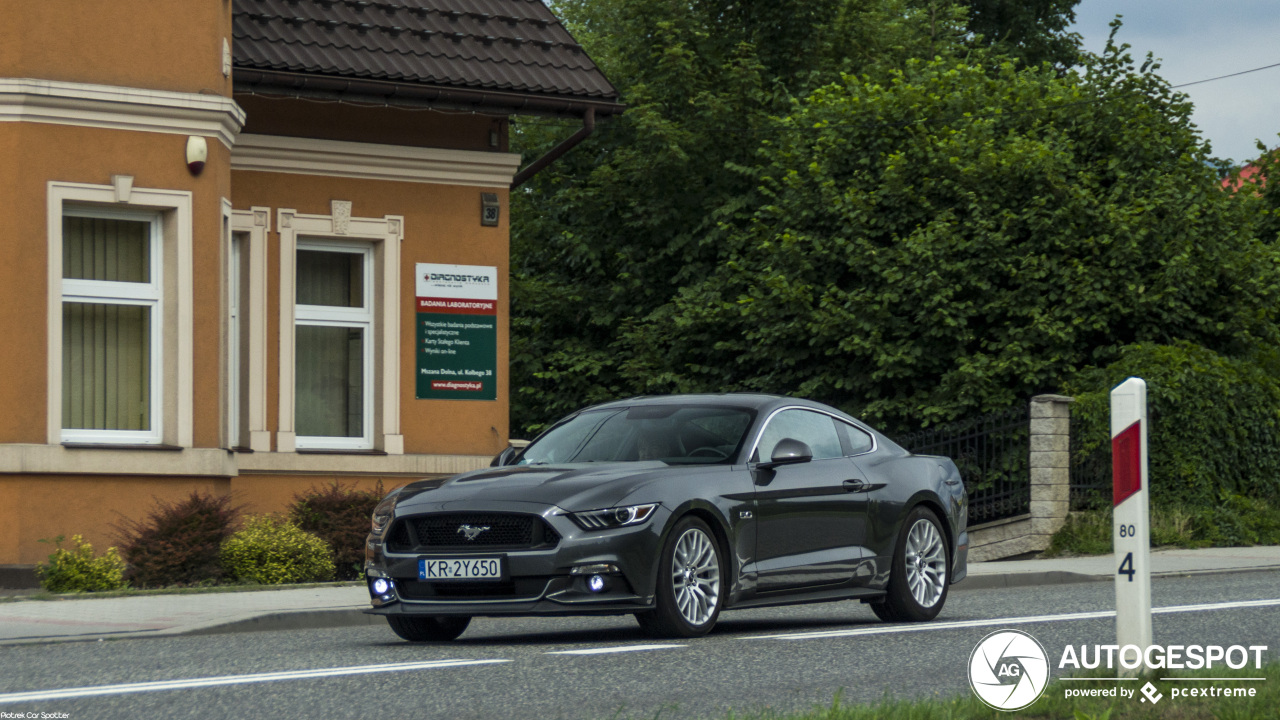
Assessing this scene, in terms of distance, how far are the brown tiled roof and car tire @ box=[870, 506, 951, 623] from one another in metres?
8.25

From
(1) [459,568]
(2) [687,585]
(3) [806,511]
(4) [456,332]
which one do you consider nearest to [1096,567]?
(4) [456,332]

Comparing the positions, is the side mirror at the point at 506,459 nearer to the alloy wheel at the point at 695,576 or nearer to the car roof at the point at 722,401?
the car roof at the point at 722,401

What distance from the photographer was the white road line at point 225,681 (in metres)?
7.27

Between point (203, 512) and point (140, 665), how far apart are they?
599 centimetres

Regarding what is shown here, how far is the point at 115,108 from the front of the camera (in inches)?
594

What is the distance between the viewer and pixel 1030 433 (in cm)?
2034

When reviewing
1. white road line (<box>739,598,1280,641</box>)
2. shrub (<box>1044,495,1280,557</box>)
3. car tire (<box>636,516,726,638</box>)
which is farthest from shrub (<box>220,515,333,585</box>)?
shrub (<box>1044,495,1280,557</box>)

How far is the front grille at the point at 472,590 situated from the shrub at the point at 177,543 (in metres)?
5.34

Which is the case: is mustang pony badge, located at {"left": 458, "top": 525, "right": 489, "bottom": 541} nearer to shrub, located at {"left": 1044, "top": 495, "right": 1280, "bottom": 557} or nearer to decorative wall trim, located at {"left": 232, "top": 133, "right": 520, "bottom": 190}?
decorative wall trim, located at {"left": 232, "top": 133, "right": 520, "bottom": 190}

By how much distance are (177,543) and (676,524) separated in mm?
6322

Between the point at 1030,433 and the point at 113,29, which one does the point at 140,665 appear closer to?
the point at 113,29

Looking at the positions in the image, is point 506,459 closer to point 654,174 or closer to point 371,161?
point 371,161
